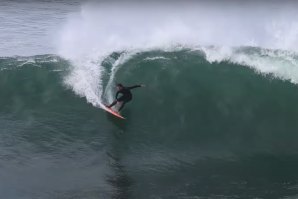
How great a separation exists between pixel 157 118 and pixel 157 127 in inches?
24.3

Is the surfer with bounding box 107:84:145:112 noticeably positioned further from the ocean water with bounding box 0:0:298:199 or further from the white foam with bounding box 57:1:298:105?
the white foam with bounding box 57:1:298:105

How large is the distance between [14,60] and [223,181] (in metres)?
11.6

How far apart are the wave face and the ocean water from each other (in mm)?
39

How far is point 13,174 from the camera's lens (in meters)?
12.5

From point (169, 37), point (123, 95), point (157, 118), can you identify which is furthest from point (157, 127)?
point (169, 37)

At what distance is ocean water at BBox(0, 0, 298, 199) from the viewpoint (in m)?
12.3

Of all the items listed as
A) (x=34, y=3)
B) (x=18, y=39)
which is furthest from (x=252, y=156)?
(x=34, y=3)

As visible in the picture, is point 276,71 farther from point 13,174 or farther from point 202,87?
point 13,174

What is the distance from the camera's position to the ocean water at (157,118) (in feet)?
40.4

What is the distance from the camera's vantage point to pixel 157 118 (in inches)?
632

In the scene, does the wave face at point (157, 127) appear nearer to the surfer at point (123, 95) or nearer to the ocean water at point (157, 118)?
the ocean water at point (157, 118)

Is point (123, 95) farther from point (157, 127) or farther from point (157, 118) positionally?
point (157, 127)

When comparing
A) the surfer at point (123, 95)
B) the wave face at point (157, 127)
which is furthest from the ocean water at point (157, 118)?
the surfer at point (123, 95)

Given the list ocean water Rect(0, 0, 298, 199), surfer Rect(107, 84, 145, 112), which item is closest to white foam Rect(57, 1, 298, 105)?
ocean water Rect(0, 0, 298, 199)
